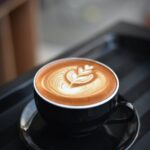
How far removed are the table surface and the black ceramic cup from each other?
0.21 ft

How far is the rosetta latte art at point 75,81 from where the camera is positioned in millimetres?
457

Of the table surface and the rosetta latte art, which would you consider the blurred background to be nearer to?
the table surface

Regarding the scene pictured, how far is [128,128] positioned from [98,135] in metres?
0.05

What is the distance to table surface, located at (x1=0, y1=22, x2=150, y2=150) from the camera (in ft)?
1.60

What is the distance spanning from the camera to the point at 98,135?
47 centimetres

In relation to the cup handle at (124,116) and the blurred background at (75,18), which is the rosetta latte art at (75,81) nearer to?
the cup handle at (124,116)

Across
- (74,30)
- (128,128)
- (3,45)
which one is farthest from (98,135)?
(74,30)

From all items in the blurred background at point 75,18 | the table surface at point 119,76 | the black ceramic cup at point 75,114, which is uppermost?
the black ceramic cup at point 75,114

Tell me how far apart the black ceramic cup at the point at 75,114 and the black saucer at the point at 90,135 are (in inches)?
0.7

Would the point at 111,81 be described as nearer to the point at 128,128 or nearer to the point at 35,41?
the point at 128,128

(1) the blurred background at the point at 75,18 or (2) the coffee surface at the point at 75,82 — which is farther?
(1) the blurred background at the point at 75,18

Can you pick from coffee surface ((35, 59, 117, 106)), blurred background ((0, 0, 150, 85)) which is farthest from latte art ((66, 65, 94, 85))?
blurred background ((0, 0, 150, 85))

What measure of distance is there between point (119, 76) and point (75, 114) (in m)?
0.21

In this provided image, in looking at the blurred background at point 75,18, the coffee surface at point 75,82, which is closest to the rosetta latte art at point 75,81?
the coffee surface at point 75,82
